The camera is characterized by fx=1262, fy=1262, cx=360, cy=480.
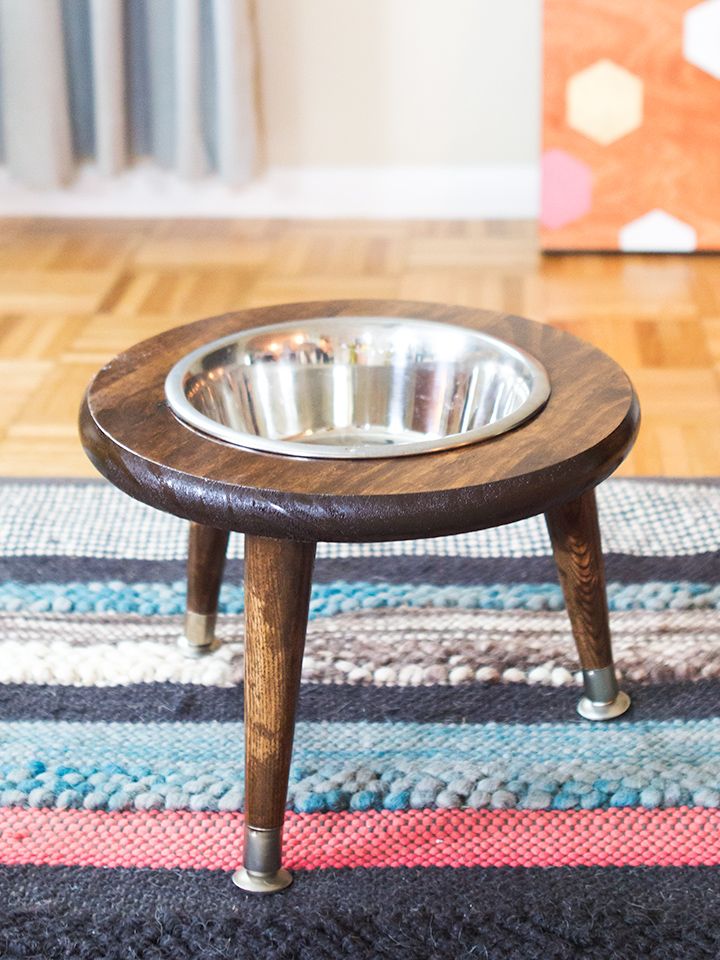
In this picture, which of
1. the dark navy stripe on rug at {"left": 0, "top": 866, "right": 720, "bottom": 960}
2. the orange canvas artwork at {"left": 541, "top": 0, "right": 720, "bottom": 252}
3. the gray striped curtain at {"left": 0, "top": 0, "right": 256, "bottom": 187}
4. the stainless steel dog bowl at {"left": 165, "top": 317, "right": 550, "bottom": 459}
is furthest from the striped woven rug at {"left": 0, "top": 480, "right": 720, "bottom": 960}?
the gray striped curtain at {"left": 0, "top": 0, "right": 256, "bottom": 187}

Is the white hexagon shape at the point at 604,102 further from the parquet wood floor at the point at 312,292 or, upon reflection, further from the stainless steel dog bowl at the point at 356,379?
the stainless steel dog bowl at the point at 356,379

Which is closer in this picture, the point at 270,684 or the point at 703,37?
the point at 270,684

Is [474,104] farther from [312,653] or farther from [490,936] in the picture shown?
[490,936]

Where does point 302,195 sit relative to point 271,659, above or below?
below

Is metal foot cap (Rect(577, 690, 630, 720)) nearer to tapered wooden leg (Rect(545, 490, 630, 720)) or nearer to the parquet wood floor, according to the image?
tapered wooden leg (Rect(545, 490, 630, 720))

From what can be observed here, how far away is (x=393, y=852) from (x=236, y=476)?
31 centimetres

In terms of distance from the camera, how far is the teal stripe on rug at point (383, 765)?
35.9 inches

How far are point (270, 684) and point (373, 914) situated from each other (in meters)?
0.17

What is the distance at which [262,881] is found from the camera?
835 millimetres

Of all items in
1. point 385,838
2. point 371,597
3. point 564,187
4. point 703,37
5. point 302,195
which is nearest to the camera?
point 385,838

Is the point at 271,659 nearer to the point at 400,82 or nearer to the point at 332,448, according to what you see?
the point at 332,448

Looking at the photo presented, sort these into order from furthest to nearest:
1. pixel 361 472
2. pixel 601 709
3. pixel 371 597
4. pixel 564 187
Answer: pixel 564 187, pixel 371 597, pixel 601 709, pixel 361 472

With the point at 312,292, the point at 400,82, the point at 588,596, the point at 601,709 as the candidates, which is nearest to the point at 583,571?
the point at 588,596

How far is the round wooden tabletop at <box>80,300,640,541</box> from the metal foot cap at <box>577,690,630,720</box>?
0.27 m
